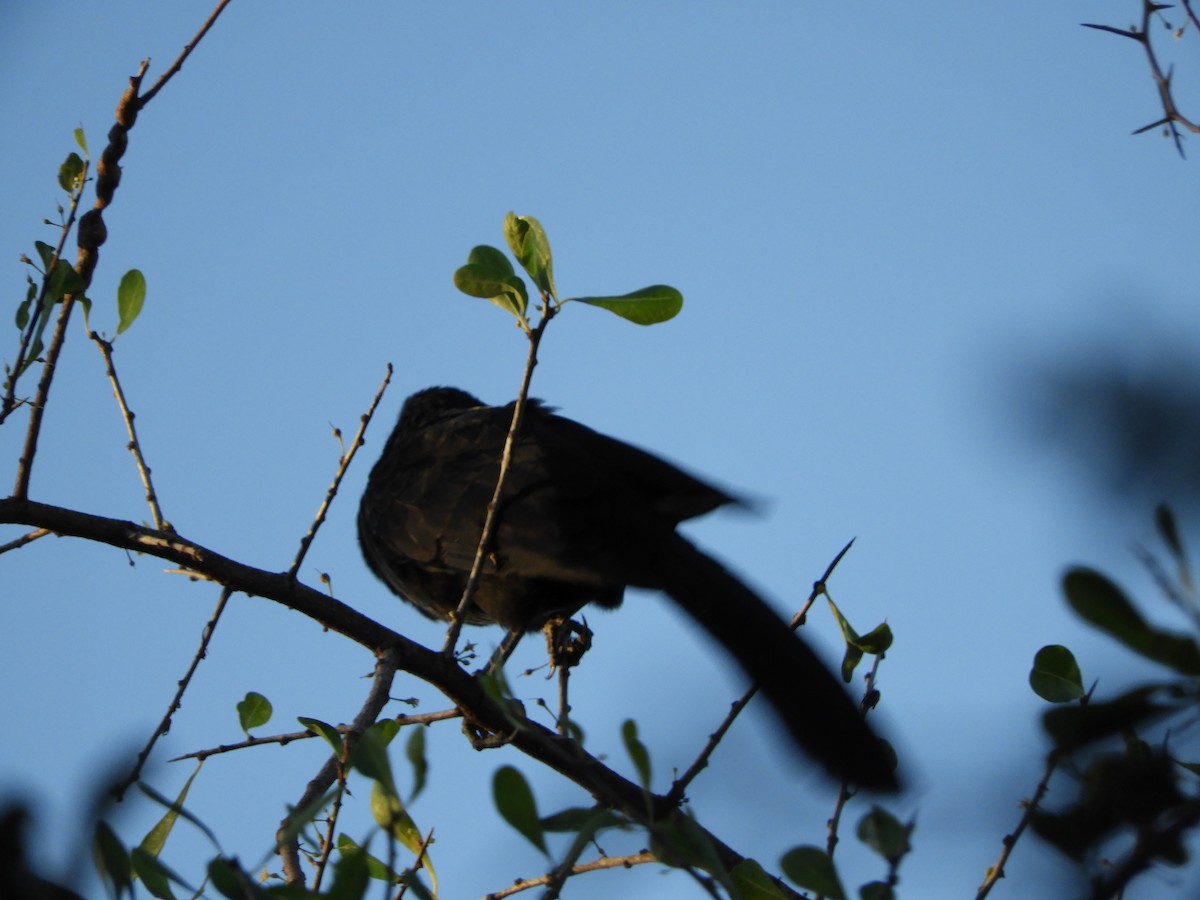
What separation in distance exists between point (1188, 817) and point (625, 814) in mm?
877

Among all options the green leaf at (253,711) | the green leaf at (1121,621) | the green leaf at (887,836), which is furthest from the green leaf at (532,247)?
the green leaf at (1121,621)

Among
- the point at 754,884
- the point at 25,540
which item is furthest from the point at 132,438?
the point at 754,884

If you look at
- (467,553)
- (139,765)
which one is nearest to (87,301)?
(139,765)

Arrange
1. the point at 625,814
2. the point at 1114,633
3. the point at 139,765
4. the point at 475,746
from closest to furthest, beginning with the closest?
the point at 1114,633 < the point at 625,814 < the point at 139,765 < the point at 475,746

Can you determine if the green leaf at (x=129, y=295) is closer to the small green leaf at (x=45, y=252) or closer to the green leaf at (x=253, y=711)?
the small green leaf at (x=45, y=252)

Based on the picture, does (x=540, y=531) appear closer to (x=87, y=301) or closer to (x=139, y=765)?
(x=87, y=301)

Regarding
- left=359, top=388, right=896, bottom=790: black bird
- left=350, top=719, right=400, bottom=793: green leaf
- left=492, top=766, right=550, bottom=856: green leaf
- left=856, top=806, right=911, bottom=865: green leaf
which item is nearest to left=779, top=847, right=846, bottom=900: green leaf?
left=856, top=806, right=911, bottom=865: green leaf

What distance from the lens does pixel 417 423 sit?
5.59 metres

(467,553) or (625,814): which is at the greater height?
(467,553)

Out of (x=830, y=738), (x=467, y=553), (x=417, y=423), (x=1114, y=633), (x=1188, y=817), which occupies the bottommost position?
(x=1188, y=817)

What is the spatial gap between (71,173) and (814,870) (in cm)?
262

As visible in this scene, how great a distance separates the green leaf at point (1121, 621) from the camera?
37.5 inches

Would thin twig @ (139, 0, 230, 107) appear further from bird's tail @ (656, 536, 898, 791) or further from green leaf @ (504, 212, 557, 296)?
bird's tail @ (656, 536, 898, 791)

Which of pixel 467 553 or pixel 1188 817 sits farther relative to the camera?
pixel 467 553
